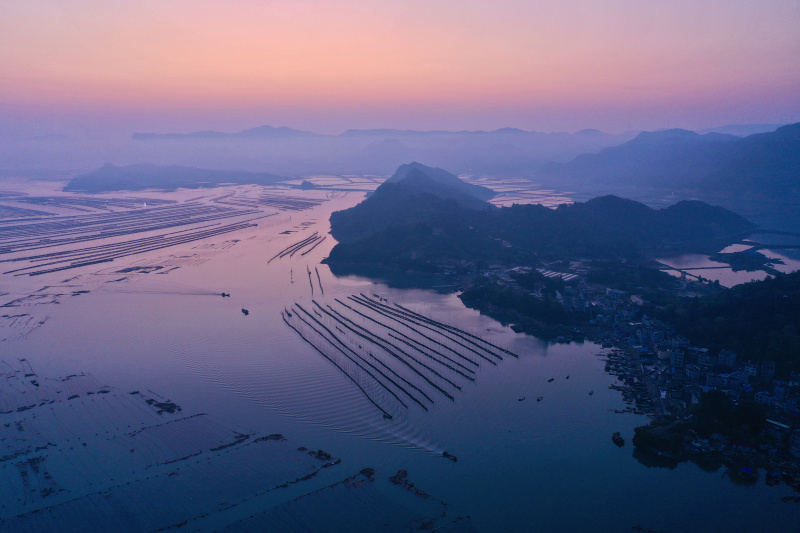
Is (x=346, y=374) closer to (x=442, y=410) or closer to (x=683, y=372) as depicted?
(x=442, y=410)

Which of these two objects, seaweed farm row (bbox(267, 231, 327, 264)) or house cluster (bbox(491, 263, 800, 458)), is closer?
house cluster (bbox(491, 263, 800, 458))

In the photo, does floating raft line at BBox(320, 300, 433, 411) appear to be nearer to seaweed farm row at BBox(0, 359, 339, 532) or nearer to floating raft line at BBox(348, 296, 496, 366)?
floating raft line at BBox(348, 296, 496, 366)

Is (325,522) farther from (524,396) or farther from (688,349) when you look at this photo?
(688,349)

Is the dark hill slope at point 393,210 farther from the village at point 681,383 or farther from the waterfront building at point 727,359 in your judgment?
the waterfront building at point 727,359

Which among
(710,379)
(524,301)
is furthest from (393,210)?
(710,379)

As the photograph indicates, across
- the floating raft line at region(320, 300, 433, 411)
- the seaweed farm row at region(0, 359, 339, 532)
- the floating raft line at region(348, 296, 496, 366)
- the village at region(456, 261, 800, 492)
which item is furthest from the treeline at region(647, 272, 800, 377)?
the seaweed farm row at region(0, 359, 339, 532)

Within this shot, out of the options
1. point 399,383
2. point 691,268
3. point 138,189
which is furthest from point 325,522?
point 138,189
